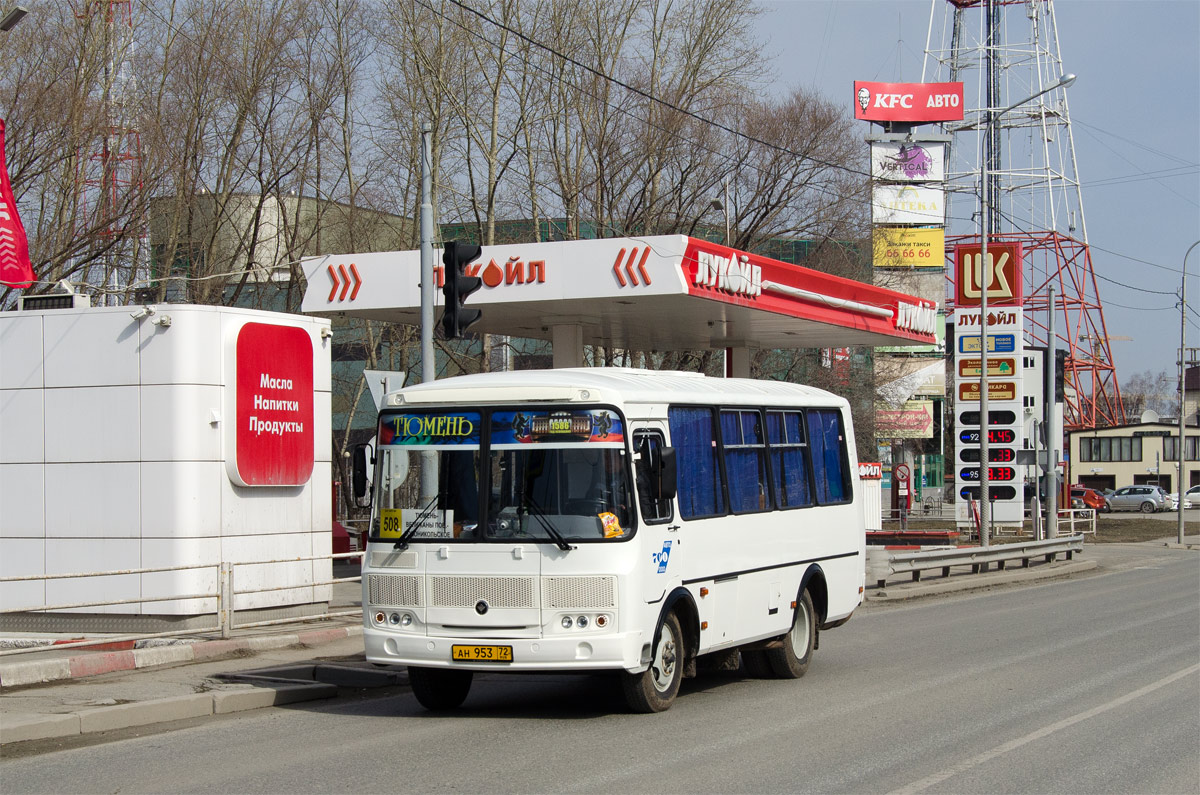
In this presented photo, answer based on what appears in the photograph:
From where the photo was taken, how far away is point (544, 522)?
1051 centimetres

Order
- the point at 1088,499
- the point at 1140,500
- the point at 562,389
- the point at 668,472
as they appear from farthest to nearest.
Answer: the point at 1140,500
the point at 1088,499
the point at 562,389
the point at 668,472

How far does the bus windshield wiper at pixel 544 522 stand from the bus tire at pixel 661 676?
1.13m

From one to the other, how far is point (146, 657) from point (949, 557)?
57.8ft

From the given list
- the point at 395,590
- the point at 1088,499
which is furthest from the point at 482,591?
the point at 1088,499

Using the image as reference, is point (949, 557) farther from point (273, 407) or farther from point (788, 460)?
point (273, 407)

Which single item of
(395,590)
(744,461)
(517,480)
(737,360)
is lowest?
(395,590)

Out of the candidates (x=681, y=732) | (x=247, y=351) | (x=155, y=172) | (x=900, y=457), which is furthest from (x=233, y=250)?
(x=900, y=457)

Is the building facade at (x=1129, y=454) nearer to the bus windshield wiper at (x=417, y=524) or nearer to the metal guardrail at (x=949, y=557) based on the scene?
the metal guardrail at (x=949, y=557)

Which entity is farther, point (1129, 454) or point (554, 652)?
point (1129, 454)

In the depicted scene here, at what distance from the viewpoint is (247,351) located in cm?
1733

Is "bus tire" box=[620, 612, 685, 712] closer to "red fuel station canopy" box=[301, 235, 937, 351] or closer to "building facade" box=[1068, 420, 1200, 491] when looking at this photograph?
"red fuel station canopy" box=[301, 235, 937, 351]

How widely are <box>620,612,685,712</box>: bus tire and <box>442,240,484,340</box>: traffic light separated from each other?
17.1ft

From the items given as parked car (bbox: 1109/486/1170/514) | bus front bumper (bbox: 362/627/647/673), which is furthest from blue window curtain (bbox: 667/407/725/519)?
parked car (bbox: 1109/486/1170/514)

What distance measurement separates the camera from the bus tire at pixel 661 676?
1073 cm
